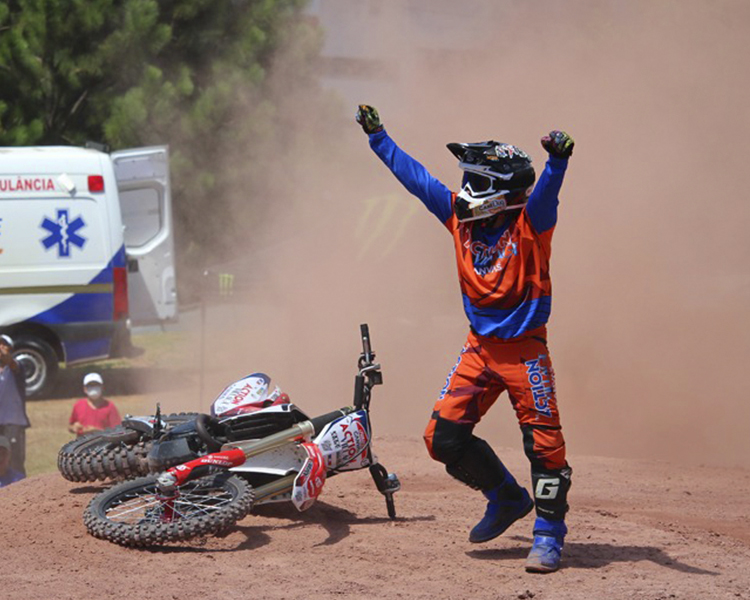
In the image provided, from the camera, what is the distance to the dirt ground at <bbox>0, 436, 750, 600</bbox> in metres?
4.93

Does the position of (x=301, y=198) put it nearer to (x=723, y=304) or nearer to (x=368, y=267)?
(x=368, y=267)

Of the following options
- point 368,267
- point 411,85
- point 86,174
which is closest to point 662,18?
point 411,85

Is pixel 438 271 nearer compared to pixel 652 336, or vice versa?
pixel 652 336

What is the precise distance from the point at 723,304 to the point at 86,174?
7.88 meters

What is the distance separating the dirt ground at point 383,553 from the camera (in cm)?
493

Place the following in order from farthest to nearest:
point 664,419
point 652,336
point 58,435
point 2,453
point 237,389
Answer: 1. point 58,435
2. point 652,336
3. point 664,419
4. point 2,453
5. point 237,389

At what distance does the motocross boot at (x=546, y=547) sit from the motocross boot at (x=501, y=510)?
33 cm

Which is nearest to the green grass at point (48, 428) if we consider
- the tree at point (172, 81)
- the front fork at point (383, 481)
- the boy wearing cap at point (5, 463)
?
the boy wearing cap at point (5, 463)

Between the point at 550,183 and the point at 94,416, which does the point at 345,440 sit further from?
the point at 94,416

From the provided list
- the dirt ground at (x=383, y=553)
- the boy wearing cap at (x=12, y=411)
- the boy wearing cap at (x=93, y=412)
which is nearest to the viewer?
the dirt ground at (x=383, y=553)

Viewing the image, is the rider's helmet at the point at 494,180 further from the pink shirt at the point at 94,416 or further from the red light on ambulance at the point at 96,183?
the red light on ambulance at the point at 96,183

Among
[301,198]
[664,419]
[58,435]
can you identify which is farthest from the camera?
[301,198]

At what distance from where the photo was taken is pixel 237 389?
259 inches

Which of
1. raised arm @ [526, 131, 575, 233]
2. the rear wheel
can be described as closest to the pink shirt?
the rear wheel
